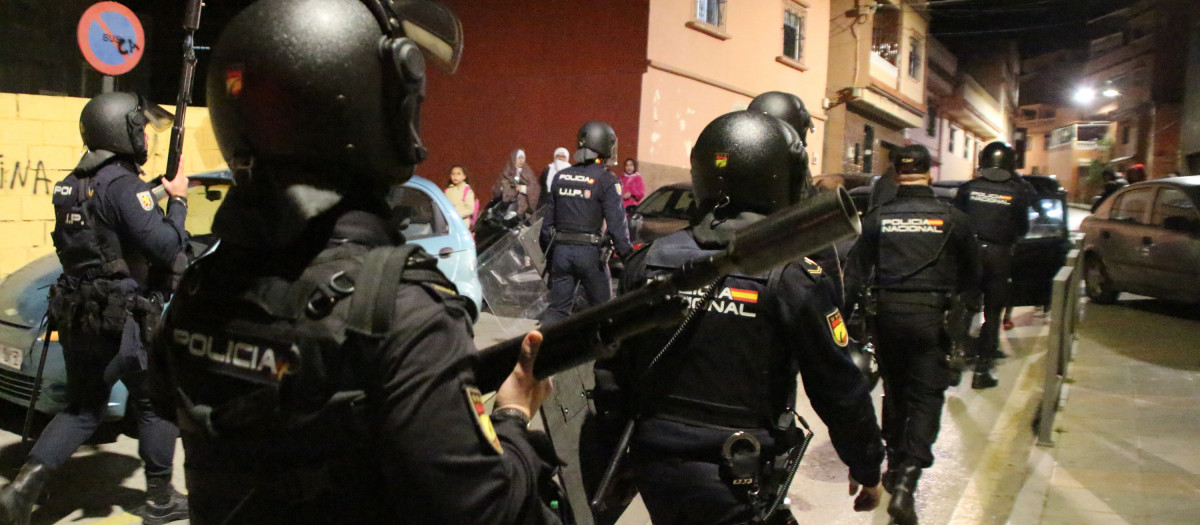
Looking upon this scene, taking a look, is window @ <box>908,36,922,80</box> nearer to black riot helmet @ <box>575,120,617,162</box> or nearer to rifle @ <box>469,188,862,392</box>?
black riot helmet @ <box>575,120,617,162</box>

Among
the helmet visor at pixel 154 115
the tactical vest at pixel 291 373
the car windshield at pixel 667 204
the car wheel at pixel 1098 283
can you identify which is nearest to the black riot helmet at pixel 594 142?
the car windshield at pixel 667 204

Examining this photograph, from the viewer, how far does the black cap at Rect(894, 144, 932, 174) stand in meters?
4.29

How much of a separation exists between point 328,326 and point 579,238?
535 centimetres

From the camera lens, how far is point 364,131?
1.32 metres

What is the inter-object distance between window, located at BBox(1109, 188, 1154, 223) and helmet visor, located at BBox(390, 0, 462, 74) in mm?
10252

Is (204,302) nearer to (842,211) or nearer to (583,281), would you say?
(842,211)

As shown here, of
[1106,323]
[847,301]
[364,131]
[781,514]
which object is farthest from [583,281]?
[1106,323]

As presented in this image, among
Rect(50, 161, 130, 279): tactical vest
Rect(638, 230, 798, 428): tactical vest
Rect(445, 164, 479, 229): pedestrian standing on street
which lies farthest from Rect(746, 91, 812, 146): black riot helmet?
Rect(445, 164, 479, 229): pedestrian standing on street

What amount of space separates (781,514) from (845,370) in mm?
434

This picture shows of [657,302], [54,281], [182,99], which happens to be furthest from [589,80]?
[657,302]

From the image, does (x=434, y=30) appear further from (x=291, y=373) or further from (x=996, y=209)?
(x=996, y=209)

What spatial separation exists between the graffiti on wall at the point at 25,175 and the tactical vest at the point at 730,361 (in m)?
7.21

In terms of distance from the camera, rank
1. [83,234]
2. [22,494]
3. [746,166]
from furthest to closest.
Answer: [83,234] < [22,494] < [746,166]

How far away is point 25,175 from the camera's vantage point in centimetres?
721
